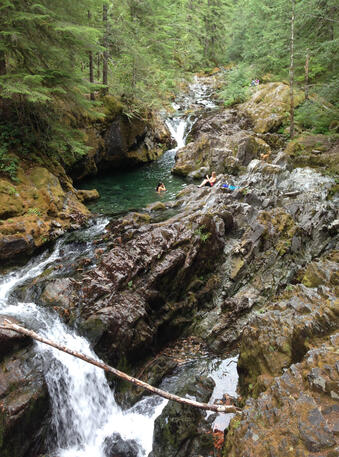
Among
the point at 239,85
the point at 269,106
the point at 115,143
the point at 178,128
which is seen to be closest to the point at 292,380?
the point at 115,143

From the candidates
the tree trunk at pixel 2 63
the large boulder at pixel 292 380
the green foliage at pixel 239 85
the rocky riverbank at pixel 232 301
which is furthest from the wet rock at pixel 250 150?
the tree trunk at pixel 2 63

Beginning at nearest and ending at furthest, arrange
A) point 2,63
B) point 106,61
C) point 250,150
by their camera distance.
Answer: point 2,63
point 250,150
point 106,61

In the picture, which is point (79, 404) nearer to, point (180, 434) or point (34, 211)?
point (180, 434)

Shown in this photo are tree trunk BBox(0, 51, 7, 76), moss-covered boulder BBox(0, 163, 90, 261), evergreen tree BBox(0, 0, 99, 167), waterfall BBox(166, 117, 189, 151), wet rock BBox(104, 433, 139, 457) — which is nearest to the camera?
wet rock BBox(104, 433, 139, 457)

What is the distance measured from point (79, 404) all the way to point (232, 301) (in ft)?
15.9

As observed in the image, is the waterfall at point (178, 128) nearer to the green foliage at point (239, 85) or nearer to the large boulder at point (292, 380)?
the green foliage at point (239, 85)

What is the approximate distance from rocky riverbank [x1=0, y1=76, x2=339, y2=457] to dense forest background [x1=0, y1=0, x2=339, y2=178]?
561cm

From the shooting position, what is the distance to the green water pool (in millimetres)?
Result: 13794

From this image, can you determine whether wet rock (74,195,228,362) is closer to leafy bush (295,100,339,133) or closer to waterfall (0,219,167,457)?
waterfall (0,219,167,457)

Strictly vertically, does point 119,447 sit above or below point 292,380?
below

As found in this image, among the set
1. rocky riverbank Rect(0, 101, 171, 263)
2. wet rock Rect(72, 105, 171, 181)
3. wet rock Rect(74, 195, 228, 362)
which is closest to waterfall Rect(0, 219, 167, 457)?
wet rock Rect(74, 195, 228, 362)

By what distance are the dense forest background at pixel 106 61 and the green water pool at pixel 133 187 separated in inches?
117

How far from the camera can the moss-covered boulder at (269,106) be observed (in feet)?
69.9

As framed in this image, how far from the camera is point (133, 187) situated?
1733cm
